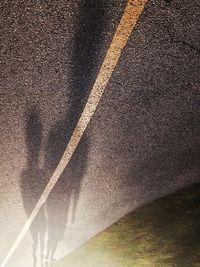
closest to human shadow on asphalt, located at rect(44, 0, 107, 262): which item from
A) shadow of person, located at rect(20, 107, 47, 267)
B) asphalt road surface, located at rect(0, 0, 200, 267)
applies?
asphalt road surface, located at rect(0, 0, 200, 267)

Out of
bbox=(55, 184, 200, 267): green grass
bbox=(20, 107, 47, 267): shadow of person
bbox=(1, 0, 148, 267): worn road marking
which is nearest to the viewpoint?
bbox=(1, 0, 148, 267): worn road marking

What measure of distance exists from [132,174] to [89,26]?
8.66 feet

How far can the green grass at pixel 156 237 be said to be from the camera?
18.7 ft

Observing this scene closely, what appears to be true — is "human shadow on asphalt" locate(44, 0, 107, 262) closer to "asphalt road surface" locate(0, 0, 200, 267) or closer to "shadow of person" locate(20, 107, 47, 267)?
"asphalt road surface" locate(0, 0, 200, 267)

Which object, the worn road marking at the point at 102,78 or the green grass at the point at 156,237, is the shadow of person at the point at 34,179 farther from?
the green grass at the point at 156,237

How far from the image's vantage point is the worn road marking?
4.24 meters

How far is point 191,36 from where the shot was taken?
4434mm

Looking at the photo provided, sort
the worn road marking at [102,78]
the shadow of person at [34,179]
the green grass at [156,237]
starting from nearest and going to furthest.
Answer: the worn road marking at [102,78] < the shadow of person at [34,179] < the green grass at [156,237]

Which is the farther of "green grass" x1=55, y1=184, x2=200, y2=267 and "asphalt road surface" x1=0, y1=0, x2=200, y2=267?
"green grass" x1=55, y1=184, x2=200, y2=267

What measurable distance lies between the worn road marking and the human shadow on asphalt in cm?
7

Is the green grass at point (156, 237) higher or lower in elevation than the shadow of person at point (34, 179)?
lower

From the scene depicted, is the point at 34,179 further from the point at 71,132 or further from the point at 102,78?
the point at 102,78

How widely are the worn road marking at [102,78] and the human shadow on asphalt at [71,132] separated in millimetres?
74

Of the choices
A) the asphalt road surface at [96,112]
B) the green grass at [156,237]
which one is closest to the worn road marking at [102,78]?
the asphalt road surface at [96,112]
